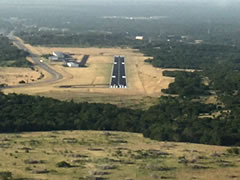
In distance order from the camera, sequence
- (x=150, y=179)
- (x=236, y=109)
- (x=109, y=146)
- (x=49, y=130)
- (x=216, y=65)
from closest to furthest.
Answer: (x=150, y=179)
(x=109, y=146)
(x=49, y=130)
(x=236, y=109)
(x=216, y=65)

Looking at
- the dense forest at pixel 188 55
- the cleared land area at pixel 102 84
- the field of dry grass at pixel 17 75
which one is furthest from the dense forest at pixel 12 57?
the dense forest at pixel 188 55

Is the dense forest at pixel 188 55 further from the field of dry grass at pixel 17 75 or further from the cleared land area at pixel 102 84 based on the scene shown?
the field of dry grass at pixel 17 75

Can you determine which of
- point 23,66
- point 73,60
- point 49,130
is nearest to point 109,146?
point 49,130

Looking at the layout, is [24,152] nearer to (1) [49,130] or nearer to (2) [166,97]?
(1) [49,130]

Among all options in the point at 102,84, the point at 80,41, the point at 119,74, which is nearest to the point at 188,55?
the point at 119,74

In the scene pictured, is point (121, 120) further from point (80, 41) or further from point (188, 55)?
point (80, 41)

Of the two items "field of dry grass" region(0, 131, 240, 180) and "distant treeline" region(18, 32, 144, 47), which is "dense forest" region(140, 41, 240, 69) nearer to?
"distant treeline" region(18, 32, 144, 47)
